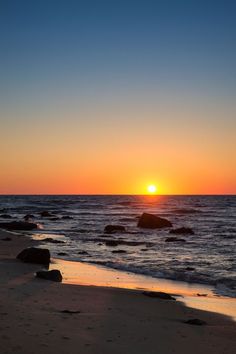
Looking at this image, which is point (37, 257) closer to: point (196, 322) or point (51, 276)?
point (51, 276)

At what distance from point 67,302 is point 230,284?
303 inches

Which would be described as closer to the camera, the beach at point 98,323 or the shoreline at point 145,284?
the beach at point 98,323

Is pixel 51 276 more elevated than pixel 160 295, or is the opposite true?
pixel 51 276

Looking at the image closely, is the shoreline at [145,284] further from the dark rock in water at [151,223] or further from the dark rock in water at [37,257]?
the dark rock in water at [151,223]

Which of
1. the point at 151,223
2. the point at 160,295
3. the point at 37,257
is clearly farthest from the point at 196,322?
the point at 151,223

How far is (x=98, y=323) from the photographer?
9.34 metres

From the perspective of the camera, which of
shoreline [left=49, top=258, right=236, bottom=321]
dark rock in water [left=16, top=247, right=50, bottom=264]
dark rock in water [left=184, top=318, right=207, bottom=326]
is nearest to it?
dark rock in water [left=184, top=318, right=207, bottom=326]

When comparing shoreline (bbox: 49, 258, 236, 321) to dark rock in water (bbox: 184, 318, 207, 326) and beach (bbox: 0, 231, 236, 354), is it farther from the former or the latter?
dark rock in water (bbox: 184, 318, 207, 326)

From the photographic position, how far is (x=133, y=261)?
72.8 ft

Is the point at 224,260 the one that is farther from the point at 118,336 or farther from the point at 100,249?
the point at 118,336

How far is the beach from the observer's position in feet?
25.6

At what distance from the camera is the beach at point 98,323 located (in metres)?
7.79

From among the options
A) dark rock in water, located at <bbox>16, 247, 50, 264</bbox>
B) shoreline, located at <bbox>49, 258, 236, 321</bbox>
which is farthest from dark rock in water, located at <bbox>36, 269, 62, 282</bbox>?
dark rock in water, located at <bbox>16, 247, 50, 264</bbox>

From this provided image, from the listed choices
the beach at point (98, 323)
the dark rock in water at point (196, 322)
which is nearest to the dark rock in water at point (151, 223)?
the beach at point (98, 323)
